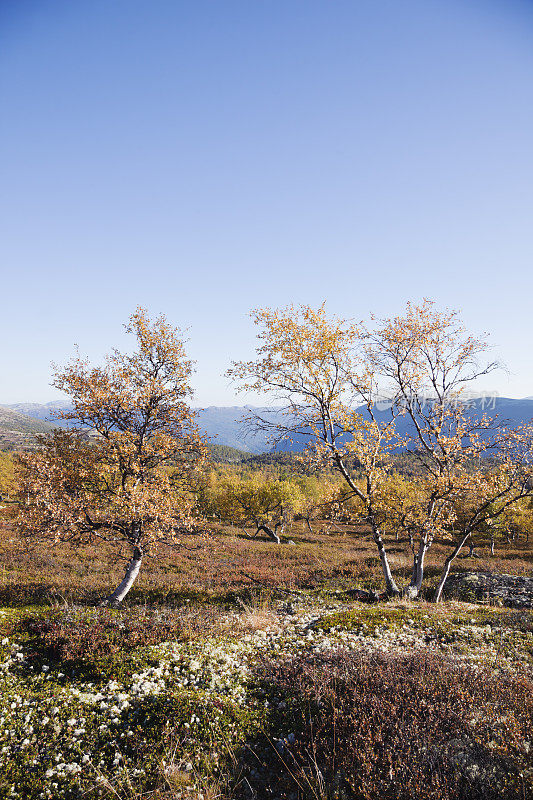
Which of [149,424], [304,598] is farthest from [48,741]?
[304,598]

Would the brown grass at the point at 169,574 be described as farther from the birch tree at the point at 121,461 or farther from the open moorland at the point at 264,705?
the open moorland at the point at 264,705

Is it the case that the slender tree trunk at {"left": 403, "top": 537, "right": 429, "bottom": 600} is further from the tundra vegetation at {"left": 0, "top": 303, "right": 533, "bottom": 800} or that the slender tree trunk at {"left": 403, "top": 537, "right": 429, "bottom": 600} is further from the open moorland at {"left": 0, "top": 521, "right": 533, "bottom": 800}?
the open moorland at {"left": 0, "top": 521, "right": 533, "bottom": 800}

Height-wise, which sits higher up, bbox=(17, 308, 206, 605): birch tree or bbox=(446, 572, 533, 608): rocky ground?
bbox=(17, 308, 206, 605): birch tree

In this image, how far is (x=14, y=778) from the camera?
15.5 feet

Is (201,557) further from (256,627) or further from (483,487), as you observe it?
(483,487)

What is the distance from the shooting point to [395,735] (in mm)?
4969

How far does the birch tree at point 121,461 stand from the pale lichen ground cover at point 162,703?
3748 mm

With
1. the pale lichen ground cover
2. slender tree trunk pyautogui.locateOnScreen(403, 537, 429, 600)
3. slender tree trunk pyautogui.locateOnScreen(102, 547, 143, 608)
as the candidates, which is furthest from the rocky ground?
slender tree trunk pyautogui.locateOnScreen(102, 547, 143, 608)

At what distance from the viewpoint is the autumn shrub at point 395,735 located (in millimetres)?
4164

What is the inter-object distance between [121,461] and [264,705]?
32.5ft

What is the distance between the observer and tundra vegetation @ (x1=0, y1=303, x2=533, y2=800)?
4.74 meters

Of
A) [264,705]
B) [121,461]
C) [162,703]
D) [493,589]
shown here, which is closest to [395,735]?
[264,705]

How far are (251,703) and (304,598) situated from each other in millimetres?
10396

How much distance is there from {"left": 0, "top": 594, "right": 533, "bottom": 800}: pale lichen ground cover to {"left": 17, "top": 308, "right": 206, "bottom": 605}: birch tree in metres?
3.75
